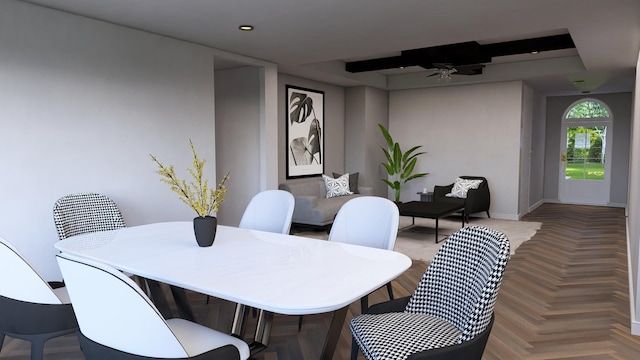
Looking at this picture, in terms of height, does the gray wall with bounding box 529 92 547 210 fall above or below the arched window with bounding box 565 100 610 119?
below

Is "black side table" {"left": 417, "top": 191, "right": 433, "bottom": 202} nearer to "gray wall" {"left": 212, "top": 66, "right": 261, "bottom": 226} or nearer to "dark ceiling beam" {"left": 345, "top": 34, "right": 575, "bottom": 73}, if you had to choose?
"dark ceiling beam" {"left": 345, "top": 34, "right": 575, "bottom": 73}

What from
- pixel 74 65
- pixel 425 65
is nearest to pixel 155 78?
pixel 74 65

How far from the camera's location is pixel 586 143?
972 centimetres

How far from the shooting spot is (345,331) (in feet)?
9.88

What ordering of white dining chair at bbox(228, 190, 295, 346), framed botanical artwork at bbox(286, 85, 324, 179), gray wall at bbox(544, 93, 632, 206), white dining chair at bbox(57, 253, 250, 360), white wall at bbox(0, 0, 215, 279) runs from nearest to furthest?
white dining chair at bbox(57, 253, 250, 360), white dining chair at bbox(228, 190, 295, 346), white wall at bbox(0, 0, 215, 279), framed botanical artwork at bbox(286, 85, 324, 179), gray wall at bbox(544, 93, 632, 206)

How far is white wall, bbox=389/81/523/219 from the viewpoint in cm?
769

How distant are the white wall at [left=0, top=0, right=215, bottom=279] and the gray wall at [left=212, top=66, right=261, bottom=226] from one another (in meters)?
1.07

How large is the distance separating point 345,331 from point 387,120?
643 cm

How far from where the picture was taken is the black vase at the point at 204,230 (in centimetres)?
243

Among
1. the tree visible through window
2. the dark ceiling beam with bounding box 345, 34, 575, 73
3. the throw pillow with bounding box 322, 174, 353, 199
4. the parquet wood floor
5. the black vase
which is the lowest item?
the parquet wood floor

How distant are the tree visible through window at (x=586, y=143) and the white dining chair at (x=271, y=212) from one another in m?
8.80

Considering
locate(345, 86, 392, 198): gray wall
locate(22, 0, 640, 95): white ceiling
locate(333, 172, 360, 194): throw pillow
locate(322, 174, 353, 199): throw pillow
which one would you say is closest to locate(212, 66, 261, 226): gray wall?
locate(22, 0, 640, 95): white ceiling

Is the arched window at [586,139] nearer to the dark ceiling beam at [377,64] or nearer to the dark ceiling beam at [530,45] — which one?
the dark ceiling beam at [530,45]

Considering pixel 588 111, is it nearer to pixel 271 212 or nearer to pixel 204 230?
pixel 271 212
